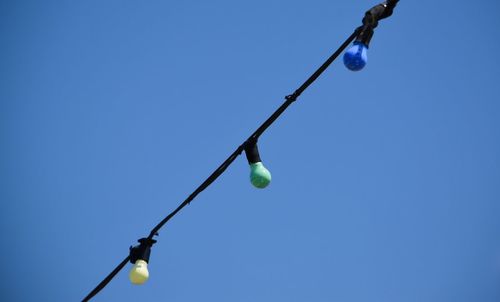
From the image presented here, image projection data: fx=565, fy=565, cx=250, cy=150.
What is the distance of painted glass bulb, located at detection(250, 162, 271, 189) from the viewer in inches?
164

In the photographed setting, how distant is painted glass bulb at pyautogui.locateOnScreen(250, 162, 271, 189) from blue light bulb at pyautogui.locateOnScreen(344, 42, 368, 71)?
1053 millimetres

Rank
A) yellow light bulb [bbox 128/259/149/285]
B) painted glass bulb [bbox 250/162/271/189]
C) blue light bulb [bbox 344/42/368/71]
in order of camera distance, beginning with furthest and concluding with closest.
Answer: yellow light bulb [bbox 128/259/149/285], painted glass bulb [bbox 250/162/271/189], blue light bulb [bbox 344/42/368/71]

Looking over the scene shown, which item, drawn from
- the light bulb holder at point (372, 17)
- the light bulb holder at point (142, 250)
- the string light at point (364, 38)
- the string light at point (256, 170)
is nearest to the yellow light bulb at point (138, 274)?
the light bulb holder at point (142, 250)

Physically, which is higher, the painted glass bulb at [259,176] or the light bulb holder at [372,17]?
the light bulb holder at [372,17]

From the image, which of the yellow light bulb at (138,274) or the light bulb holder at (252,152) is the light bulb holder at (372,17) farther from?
the yellow light bulb at (138,274)

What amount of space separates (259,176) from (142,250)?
1.39 m

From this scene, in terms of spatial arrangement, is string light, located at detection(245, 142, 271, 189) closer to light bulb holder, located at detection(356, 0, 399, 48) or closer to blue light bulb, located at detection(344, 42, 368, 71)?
blue light bulb, located at detection(344, 42, 368, 71)

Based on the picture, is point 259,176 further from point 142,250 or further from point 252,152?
point 142,250

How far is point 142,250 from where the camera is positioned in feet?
16.0

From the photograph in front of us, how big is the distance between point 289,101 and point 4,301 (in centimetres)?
3190

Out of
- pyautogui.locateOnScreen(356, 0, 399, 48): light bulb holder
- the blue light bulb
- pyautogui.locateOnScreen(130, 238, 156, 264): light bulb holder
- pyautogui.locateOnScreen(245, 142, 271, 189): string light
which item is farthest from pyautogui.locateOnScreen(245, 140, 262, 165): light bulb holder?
pyautogui.locateOnScreen(130, 238, 156, 264): light bulb holder

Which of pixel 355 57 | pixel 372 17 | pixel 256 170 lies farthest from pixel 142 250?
pixel 372 17

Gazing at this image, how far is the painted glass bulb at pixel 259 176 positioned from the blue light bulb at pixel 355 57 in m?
1.05

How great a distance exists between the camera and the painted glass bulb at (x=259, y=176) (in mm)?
4168
